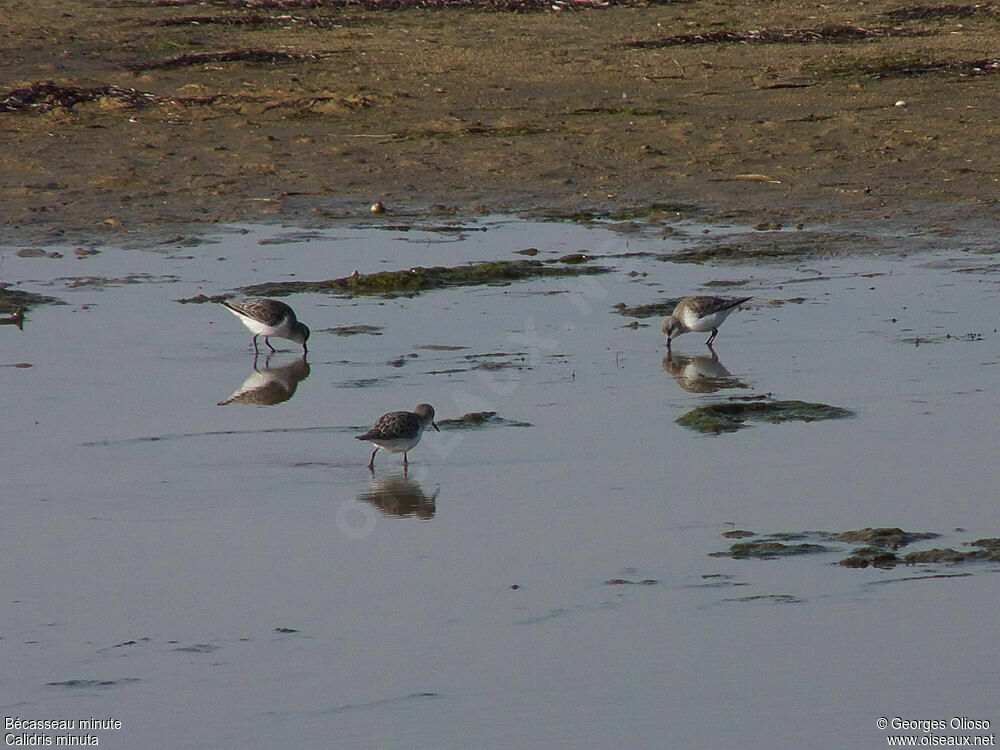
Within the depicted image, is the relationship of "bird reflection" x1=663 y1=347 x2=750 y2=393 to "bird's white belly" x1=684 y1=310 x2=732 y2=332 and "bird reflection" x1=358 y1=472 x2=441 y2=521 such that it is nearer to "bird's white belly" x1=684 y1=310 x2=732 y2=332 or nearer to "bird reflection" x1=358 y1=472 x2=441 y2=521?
"bird's white belly" x1=684 y1=310 x2=732 y2=332

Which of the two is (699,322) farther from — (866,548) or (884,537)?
(866,548)

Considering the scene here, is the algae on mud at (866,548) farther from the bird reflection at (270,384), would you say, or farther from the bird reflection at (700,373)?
the bird reflection at (270,384)

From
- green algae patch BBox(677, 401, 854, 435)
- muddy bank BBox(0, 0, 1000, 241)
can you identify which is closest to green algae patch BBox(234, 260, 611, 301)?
muddy bank BBox(0, 0, 1000, 241)

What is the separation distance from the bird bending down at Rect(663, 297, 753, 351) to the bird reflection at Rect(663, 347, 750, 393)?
0.19 m

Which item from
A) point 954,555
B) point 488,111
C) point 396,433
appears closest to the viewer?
point 954,555

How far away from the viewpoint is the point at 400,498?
8.71m

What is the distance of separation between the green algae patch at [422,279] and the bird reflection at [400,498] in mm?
4251

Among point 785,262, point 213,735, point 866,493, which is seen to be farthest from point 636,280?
point 213,735

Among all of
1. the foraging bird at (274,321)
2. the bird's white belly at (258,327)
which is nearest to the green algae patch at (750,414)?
the foraging bird at (274,321)

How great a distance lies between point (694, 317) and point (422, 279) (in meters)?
2.72

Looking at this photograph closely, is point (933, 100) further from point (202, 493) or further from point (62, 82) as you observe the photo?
point (202, 493)

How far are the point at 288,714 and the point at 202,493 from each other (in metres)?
2.74

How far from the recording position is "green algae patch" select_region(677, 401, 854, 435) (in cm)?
976

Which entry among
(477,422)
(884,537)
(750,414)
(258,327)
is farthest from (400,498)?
(258,327)
